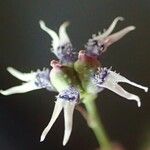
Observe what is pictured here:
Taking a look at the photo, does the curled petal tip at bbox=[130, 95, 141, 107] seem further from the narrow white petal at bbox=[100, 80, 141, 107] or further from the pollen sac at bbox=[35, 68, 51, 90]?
the pollen sac at bbox=[35, 68, 51, 90]

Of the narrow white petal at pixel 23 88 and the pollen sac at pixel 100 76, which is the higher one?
the narrow white petal at pixel 23 88

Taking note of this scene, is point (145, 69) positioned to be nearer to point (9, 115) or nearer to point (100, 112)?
point (100, 112)

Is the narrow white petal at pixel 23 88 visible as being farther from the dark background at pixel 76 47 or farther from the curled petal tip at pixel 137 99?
the curled petal tip at pixel 137 99

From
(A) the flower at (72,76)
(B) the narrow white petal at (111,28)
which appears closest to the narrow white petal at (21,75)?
(A) the flower at (72,76)

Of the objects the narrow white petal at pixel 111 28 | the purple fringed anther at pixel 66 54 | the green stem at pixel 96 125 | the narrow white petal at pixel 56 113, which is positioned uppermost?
the narrow white petal at pixel 111 28

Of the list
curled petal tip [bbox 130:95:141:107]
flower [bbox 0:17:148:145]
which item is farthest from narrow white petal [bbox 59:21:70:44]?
curled petal tip [bbox 130:95:141:107]

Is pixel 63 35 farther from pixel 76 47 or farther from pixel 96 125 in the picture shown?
pixel 96 125

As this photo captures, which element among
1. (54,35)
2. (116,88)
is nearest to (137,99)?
(116,88)

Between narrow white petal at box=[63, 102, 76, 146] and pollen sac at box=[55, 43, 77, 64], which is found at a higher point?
pollen sac at box=[55, 43, 77, 64]
